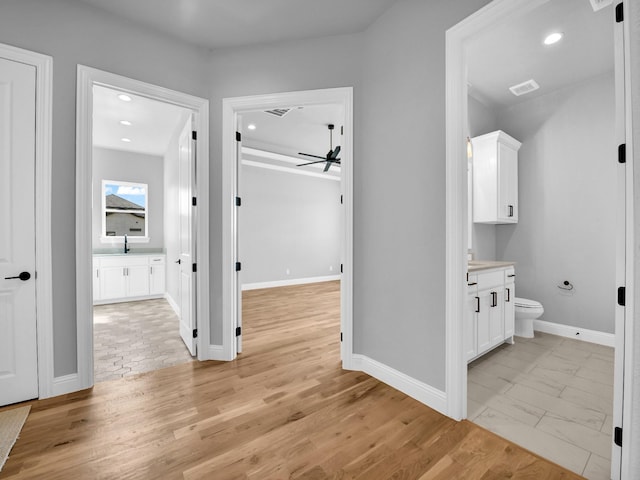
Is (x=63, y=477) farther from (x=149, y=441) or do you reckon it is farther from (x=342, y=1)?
(x=342, y=1)

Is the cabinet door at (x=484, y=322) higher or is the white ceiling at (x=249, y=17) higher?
the white ceiling at (x=249, y=17)

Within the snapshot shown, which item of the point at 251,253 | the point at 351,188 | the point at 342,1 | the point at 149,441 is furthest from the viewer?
the point at 251,253

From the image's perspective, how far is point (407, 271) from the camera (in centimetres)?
217

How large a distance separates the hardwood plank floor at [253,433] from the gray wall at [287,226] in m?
4.03

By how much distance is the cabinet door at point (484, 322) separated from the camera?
104 inches

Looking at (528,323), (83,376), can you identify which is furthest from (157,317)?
(528,323)

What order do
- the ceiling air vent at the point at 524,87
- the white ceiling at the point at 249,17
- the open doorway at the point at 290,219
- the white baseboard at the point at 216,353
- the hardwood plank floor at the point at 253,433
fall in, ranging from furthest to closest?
1. the open doorway at the point at 290,219
2. the ceiling air vent at the point at 524,87
3. the white baseboard at the point at 216,353
4. the white ceiling at the point at 249,17
5. the hardwood plank floor at the point at 253,433

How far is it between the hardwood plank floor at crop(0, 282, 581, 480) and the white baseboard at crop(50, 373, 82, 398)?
0.05 meters

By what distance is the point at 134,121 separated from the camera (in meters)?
4.39

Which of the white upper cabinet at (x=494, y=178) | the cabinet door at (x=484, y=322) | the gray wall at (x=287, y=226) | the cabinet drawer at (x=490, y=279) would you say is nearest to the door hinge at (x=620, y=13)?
the cabinet drawer at (x=490, y=279)

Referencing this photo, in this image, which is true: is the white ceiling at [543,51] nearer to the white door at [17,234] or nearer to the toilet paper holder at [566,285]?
the toilet paper holder at [566,285]

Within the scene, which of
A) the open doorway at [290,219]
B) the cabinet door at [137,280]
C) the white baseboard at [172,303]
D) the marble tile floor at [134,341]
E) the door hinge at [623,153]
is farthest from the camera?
the cabinet door at [137,280]

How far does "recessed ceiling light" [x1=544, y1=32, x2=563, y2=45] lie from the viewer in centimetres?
259

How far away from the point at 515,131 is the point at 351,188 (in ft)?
9.71
